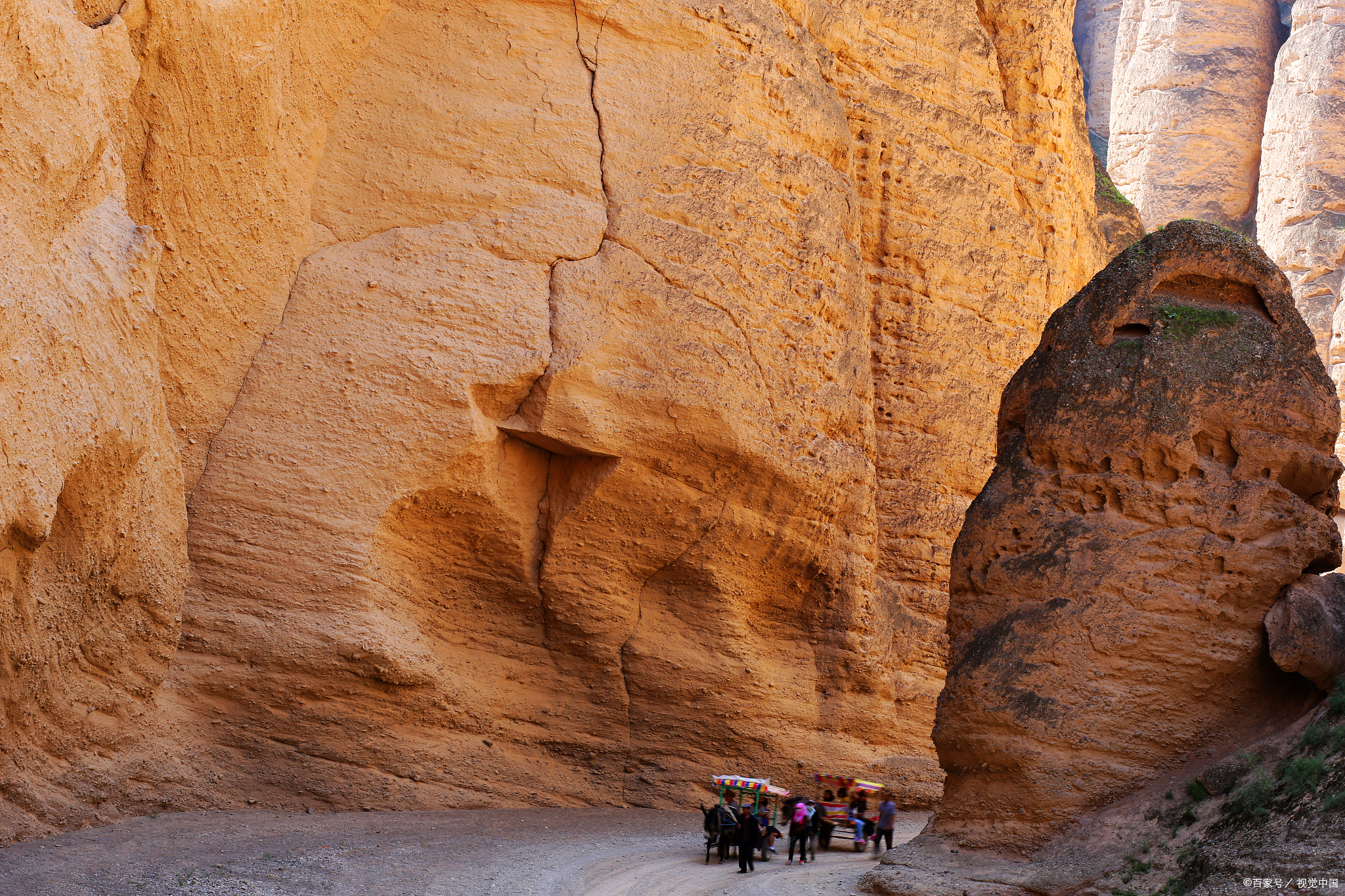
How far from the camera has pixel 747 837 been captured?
32.3ft

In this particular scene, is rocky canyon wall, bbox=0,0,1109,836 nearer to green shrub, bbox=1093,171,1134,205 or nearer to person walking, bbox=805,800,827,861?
person walking, bbox=805,800,827,861

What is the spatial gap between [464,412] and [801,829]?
4.92 m

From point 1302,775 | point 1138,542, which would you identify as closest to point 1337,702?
point 1302,775

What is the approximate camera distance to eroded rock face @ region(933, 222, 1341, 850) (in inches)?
316

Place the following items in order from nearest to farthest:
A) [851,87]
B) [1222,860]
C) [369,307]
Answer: [1222,860] → [369,307] → [851,87]

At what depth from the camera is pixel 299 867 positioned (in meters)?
8.13

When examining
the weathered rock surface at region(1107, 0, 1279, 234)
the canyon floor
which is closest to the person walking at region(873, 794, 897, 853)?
the canyon floor

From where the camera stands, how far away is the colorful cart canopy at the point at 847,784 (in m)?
11.6

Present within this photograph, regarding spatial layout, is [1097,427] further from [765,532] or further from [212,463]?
[212,463]

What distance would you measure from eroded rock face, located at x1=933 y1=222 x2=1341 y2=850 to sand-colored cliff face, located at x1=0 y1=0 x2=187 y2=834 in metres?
6.41

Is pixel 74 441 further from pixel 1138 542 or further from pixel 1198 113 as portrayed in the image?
pixel 1198 113

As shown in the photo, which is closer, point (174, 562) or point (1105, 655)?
point (1105, 655)

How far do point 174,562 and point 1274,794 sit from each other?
27.3ft

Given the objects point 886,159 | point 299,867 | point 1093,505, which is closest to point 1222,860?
point 1093,505
